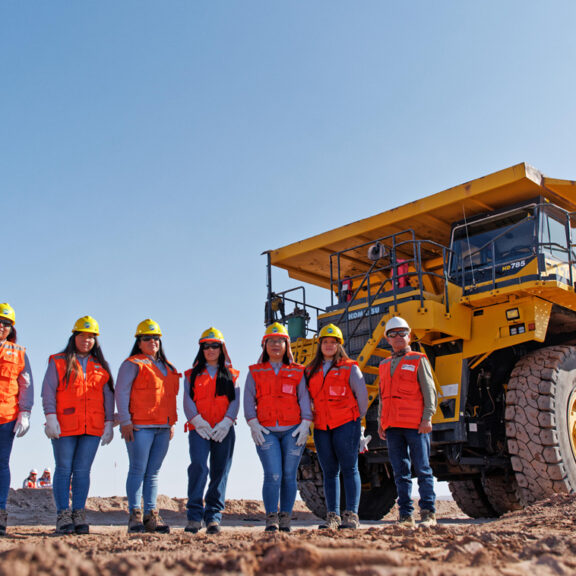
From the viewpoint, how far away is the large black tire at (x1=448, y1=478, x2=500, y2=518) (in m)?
9.41

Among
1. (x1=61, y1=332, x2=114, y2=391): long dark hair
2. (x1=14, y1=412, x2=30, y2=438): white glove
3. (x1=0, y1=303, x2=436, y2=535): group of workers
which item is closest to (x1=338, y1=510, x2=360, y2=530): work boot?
(x1=0, y1=303, x2=436, y2=535): group of workers

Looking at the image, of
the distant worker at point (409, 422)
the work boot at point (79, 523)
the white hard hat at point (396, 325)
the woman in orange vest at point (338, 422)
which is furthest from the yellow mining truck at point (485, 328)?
the work boot at point (79, 523)

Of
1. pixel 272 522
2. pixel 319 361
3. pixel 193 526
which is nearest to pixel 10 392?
pixel 193 526

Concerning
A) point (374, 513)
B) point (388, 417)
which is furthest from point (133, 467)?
point (374, 513)

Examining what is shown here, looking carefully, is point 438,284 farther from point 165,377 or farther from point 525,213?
point 165,377

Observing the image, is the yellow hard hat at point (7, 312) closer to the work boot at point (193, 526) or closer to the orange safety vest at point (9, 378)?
the orange safety vest at point (9, 378)

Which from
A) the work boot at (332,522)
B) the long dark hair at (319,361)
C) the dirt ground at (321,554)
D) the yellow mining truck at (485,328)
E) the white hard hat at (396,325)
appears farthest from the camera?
the yellow mining truck at (485,328)

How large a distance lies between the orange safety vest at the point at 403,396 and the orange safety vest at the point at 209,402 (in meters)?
1.38

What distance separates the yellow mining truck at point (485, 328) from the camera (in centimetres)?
708

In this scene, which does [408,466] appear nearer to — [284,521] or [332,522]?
[332,522]

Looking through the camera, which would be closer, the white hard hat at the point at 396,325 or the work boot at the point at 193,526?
the work boot at the point at 193,526

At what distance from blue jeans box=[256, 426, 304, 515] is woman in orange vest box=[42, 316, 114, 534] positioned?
133cm

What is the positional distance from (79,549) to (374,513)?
613 cm

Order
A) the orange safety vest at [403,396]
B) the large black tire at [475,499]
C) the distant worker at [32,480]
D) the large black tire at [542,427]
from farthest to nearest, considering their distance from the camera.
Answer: the distant worker at [32,480]
the large black tire at [475,499]
the large black tire at [542,427]
the orange safety vest at [403,396]
